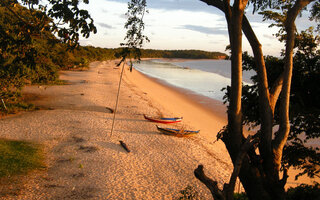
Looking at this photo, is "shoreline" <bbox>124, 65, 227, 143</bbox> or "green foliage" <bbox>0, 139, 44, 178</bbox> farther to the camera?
"shoreline" <bbox>124, 65, 227, 143</bbox>

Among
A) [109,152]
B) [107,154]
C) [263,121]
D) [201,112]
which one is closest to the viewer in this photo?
[263,121]

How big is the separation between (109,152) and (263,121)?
27.4 ft

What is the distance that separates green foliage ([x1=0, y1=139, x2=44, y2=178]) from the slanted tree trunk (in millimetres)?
8015

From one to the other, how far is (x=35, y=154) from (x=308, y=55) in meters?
10.9

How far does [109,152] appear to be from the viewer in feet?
39.9

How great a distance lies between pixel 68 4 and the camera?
413 cm

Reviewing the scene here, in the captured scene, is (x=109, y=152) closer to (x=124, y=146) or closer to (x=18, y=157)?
(x=124, y=146)

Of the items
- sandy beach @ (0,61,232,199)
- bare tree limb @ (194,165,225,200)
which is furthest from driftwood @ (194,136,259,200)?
sandy beach @ (0,61,232,199)

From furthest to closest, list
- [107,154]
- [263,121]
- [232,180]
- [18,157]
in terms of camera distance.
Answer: [107,154]
[18,157]
[263,121]
[232,180]

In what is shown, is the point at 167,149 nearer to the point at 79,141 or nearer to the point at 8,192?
the point at 79,141

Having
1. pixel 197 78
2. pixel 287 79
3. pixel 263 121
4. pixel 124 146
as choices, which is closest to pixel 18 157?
pixel 124 146

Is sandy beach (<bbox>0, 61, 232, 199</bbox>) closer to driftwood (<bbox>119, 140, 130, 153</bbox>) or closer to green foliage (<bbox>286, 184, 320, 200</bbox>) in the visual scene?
driftwood (<bbox>119, 140, 130, 153</bbox>)

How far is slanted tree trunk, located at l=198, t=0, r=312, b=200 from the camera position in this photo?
4969 millimetres

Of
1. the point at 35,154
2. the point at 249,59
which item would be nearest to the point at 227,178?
the point at 249,59
